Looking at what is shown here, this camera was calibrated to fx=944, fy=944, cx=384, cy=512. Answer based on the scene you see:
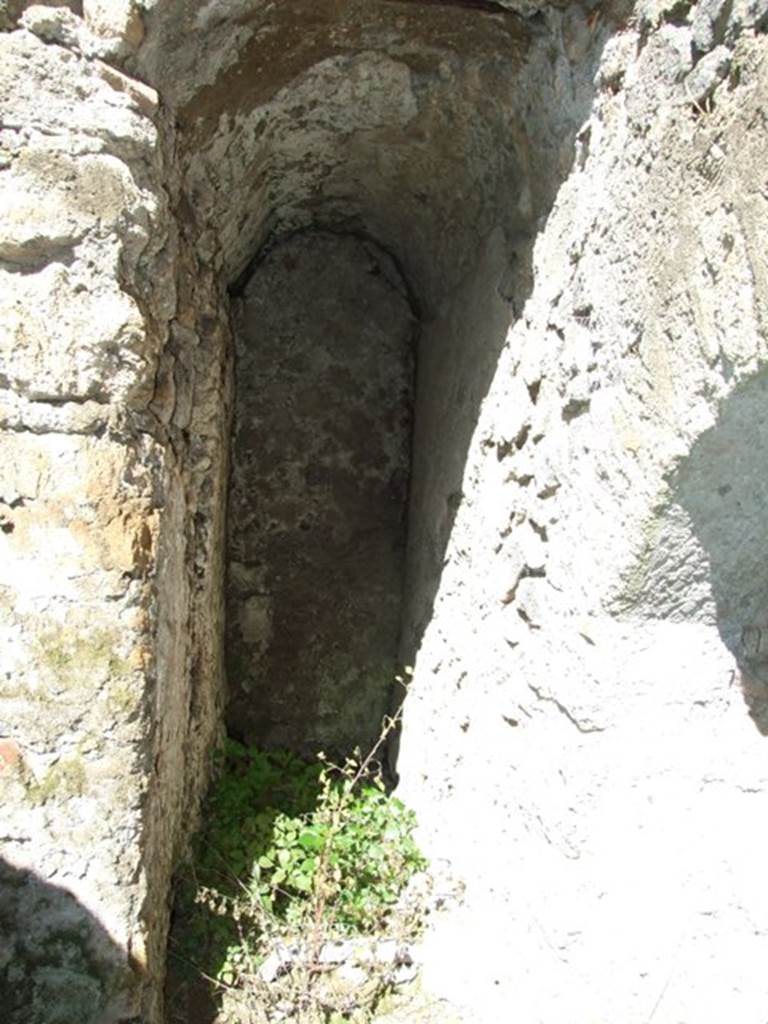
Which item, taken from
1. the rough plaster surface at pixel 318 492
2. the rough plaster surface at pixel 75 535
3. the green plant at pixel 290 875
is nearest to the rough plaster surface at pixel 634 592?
the green plant at pixel 290 875

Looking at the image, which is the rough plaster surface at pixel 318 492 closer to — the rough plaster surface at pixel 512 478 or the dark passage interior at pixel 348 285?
the dark passage interior at pixel 348 285

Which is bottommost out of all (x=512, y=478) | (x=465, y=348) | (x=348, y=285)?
(x=512, y=478)

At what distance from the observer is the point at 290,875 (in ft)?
8.76

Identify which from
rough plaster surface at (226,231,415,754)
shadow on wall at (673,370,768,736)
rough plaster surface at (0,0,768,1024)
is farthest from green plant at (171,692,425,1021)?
shadow on wall at (673,370,768,736)

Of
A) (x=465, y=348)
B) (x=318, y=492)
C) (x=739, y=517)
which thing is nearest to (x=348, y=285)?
(x=318, y=492)

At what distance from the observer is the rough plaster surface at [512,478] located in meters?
1.76

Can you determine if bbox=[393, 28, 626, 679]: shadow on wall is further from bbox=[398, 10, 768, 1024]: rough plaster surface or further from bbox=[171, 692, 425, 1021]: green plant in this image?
bbox=[171, 692, 425, 1021]: green plant

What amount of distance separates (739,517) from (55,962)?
5.26 feet

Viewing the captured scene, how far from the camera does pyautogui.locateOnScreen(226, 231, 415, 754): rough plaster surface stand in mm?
3826

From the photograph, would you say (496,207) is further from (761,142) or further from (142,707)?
(142,707)

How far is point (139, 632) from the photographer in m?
1.94

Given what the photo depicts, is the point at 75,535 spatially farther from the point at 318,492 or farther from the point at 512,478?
the point at 318,492

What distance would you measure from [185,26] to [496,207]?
103 cm

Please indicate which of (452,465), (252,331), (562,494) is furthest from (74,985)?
(252,331)
